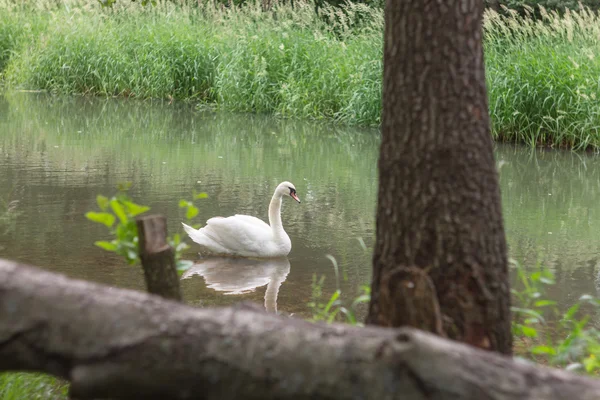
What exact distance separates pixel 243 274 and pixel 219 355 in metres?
5.31

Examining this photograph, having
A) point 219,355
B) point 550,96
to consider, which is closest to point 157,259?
point 219,355

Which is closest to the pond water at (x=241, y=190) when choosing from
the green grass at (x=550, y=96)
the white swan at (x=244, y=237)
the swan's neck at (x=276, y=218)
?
the white swan at (x=244, y=237)

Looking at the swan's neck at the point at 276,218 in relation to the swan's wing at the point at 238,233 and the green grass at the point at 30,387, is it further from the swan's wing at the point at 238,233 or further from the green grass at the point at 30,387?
the green grass at the point at 30,387

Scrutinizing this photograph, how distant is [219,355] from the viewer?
2146mm

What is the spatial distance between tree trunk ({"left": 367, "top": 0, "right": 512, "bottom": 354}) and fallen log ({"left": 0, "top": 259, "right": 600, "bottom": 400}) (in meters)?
0.99

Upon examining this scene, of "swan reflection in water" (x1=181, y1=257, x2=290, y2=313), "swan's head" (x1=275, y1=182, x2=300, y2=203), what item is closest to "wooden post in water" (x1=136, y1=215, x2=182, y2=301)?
"swan reflection in water" (x1=181, y1=257, x2=290, y2=313)

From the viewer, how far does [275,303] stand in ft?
21.3

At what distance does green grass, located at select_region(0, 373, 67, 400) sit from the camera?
3908mm

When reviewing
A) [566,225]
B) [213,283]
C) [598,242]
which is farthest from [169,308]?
[566,225]

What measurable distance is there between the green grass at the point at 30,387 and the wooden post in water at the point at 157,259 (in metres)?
1.14

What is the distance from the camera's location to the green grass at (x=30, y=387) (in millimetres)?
3908

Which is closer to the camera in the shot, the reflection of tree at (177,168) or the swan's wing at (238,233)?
the swan's wing at (238,233)

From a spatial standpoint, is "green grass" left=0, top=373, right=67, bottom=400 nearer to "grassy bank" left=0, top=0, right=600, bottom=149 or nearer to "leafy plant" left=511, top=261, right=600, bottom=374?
"leafy plant" left=511, top=261, right=600, bottom=374

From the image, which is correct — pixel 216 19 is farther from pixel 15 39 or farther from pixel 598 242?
pixel 598 242
